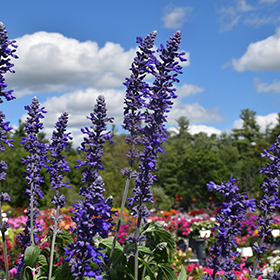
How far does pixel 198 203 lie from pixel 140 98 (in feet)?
99.0

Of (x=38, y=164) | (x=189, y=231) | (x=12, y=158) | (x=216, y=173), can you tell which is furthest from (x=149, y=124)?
(x=216, y=173)

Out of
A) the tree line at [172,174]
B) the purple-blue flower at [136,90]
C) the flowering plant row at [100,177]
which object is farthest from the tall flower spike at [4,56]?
the tree line at [172,174]

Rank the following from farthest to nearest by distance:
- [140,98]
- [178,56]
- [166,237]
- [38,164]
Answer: [38,164]
[166,237]
[140,98]
[178,56]

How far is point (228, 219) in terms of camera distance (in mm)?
2369

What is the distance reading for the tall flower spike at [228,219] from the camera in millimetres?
2344

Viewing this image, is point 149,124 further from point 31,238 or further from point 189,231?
point 189,231

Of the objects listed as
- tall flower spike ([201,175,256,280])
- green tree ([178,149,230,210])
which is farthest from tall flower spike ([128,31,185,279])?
green tree ([178,149,230,210])

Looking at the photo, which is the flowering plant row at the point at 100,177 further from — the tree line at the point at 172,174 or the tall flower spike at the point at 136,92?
the tree line at the point at 172,174

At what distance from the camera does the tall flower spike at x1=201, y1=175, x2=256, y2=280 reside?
234 cm

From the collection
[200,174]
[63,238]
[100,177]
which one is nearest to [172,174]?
[200,174]

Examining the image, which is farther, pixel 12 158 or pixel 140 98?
pixel 12 158

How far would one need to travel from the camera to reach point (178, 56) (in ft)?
9.21

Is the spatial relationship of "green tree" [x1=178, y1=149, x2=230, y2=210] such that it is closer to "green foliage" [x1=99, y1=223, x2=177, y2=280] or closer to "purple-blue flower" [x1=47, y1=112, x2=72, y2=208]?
"green foliage" [x1=99, y1=223, x2=177, y2=280]

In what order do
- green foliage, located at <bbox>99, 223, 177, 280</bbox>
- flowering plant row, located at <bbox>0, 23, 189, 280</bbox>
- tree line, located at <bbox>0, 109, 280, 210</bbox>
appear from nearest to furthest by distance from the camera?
flowering plant row, located at <bbox>0, 23, 189, 280</bbox> → green foliage, located at <bbox>99, 223, 177, 280</bbox> → tree line, located at <bbox>0, 109, 280, 210</bbox>
